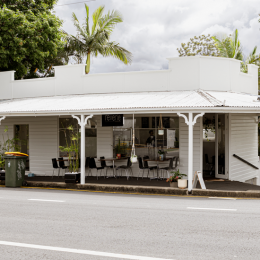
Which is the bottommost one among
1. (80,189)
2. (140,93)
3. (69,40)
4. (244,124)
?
(80,189)

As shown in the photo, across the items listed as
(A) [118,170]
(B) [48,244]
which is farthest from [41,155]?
(B) [48,244]

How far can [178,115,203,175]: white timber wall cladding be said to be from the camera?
13.1 m

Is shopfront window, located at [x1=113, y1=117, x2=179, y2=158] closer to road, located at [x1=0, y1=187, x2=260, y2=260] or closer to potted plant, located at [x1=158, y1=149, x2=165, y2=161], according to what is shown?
potted plant, located at [x1=158, y1=149, x2=165, y2=161]

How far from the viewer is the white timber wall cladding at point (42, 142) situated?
15539mm

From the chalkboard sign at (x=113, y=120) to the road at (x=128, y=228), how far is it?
4.51 metres

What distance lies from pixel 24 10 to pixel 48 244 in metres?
17.2

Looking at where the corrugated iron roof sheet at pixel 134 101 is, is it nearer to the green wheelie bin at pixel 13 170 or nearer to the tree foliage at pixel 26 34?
the green wheelie bin at pixel 13 170

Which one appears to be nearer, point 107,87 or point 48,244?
point 48,244

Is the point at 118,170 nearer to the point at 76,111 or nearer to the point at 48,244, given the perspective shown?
the point at 76,111

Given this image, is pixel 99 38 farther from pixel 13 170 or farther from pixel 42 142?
pixel 13 170

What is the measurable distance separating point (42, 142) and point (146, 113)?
499 cm

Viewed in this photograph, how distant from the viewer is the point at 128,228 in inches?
255

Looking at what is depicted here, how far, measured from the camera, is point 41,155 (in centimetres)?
1575

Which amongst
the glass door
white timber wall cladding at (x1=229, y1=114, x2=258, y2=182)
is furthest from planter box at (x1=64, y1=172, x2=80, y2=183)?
→ white timber wall cladding at (x1=229, y1=114, x2=258, y2=182)
